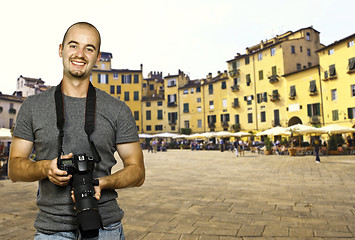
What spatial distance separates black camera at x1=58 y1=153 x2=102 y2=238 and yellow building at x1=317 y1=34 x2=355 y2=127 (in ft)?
96.8

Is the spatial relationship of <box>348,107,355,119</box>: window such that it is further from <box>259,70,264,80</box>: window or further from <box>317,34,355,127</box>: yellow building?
<box>259,70,264,80</box>: window

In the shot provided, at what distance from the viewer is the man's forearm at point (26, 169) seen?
1191 millimetres

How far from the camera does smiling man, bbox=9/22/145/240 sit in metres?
1.25

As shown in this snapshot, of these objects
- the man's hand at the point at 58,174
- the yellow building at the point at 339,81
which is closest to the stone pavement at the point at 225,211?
the man's hand at the point at 58,174

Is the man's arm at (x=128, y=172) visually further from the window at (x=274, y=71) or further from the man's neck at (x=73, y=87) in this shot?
the window at (x=274, y=71)

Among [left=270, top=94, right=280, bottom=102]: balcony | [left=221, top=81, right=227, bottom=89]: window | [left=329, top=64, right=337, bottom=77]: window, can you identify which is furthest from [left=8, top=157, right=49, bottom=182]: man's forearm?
[left=221, top=81, right=227, bottom=89]: window

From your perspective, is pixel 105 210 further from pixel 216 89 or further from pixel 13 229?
pixel 216 89

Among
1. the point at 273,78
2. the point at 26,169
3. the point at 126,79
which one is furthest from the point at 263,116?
the point at 26,169

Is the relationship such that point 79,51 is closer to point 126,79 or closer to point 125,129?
point 125,129

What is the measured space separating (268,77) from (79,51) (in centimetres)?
3541

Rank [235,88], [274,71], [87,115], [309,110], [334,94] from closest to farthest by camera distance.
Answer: [87,115]
[334,94]
[309,110]
[274,71]
[235,88]

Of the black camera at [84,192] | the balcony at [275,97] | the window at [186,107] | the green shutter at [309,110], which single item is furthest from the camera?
the window at [186,107]

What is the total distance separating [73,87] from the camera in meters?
1.45

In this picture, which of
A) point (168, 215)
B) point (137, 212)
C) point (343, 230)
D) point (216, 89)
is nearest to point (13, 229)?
point (137, 212)
